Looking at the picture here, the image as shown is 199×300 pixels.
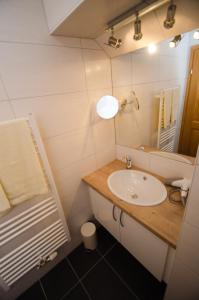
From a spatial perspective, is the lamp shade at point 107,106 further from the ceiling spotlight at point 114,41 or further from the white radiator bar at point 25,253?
the white radiator bar at point 25,253

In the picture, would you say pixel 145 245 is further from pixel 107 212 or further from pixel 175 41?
pixel 175 41

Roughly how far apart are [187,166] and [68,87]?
1065 mm

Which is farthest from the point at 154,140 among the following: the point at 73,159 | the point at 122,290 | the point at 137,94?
the point at 122,290

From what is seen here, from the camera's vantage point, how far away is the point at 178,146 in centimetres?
105

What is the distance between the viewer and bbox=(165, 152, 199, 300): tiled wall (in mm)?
536

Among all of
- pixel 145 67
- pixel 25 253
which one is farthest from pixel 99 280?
pixel 145 67

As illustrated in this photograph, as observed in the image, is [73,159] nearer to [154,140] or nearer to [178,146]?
[154,140]

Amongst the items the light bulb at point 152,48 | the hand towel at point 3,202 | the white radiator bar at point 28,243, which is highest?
the light bulb at point 152,48

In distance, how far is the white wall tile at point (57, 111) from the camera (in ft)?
2.96

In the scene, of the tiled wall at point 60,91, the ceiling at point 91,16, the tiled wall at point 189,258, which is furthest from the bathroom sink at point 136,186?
the ceiling at point 91,16

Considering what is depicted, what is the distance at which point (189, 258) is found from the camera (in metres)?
0.63

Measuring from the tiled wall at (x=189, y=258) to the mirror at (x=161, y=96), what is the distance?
0.56 meters

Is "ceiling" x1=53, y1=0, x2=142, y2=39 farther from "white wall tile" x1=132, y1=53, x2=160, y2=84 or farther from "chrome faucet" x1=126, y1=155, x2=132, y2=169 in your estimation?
"chrome faucet" x1=126, y1=155, x2=132, y2=169

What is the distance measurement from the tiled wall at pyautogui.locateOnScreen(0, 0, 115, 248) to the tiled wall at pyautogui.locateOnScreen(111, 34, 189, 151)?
117mm
